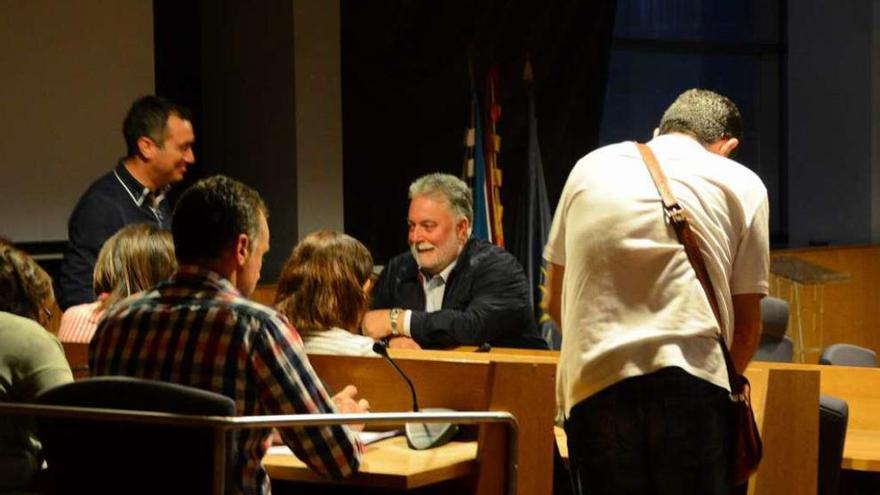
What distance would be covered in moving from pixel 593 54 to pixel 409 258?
125 inches

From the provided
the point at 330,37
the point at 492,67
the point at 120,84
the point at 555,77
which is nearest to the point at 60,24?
the point at 120,84

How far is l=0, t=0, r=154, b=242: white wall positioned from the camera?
5.63m

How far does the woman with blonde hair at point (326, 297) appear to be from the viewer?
11.8ft

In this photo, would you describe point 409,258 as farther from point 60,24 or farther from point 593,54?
point 593,54

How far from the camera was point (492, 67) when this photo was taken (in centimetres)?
739

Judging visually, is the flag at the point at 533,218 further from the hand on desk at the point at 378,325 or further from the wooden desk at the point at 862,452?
the wooden desk at the point at 862,452

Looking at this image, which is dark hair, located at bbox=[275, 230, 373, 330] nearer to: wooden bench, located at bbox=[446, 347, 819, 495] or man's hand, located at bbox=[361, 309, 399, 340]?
wooden bench, located at bbox=[446, 347, 819, 495]

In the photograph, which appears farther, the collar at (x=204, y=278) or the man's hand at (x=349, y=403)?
the man's hand at (x=349, y=403)

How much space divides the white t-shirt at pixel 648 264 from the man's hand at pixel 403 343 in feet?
4.79

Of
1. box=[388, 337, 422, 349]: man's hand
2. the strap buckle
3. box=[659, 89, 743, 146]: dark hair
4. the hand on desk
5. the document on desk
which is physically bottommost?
the document on desk

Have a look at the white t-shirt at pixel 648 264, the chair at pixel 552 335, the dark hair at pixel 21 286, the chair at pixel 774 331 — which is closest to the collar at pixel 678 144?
the white t-shirt at pixel 648 264

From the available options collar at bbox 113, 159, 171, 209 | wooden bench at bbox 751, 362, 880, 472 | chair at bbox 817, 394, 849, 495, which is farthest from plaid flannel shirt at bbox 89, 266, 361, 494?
collar at bbox 113, 159, 171, 209

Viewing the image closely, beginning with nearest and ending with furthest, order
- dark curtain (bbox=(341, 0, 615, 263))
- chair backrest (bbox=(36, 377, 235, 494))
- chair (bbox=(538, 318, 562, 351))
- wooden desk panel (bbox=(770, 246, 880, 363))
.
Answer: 1. chair backrest (bbox=(36, 377, 235, 494))
2. chair (bbox=(538, 318, 562, 351))
3. dark curtain (bbox=(341, 0, 615, 263))
4. wooden desk panel (bbox=(770, 246, 880, 363))

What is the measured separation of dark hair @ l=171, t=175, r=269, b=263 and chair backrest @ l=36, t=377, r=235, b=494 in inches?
13.0
